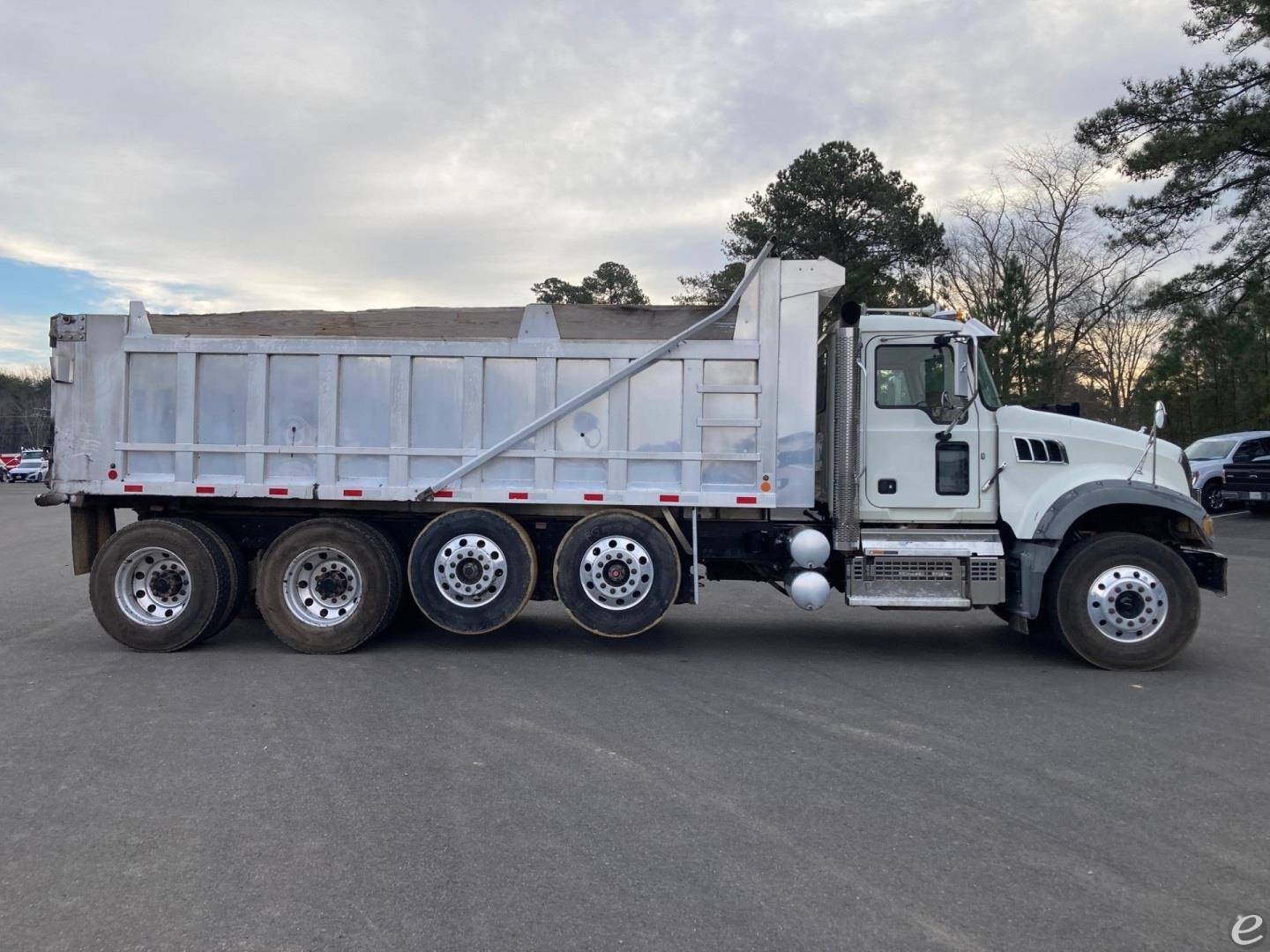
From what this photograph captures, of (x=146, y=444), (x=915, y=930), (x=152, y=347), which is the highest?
(x=152, y=347)

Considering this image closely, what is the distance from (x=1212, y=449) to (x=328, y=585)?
23.2 metres

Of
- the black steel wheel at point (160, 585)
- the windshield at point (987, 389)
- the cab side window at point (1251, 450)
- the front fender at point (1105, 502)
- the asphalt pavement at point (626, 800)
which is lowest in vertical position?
the asphalt pavement at point (626, 800)

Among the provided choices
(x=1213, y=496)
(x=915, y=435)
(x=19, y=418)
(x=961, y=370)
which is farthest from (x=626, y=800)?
(x=19, y=418)

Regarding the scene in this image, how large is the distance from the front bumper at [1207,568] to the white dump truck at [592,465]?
2cm

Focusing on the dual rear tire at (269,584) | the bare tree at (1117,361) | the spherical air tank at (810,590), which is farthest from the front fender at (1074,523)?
the bare tree at (1117,361)

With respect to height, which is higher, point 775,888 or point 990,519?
point 990,519

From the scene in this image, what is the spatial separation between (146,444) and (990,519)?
711cm

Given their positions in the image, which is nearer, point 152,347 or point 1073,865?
point 1073,865

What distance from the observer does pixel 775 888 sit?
11.9ft

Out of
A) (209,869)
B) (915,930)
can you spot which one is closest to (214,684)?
(209,869)

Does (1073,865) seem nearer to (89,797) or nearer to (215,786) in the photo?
(215,786)

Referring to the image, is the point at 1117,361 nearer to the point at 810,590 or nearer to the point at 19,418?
the point at 810,590

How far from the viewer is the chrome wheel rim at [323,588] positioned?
7922 mm

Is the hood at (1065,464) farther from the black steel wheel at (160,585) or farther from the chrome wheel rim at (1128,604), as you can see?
the black steel wheel at (160,585)
